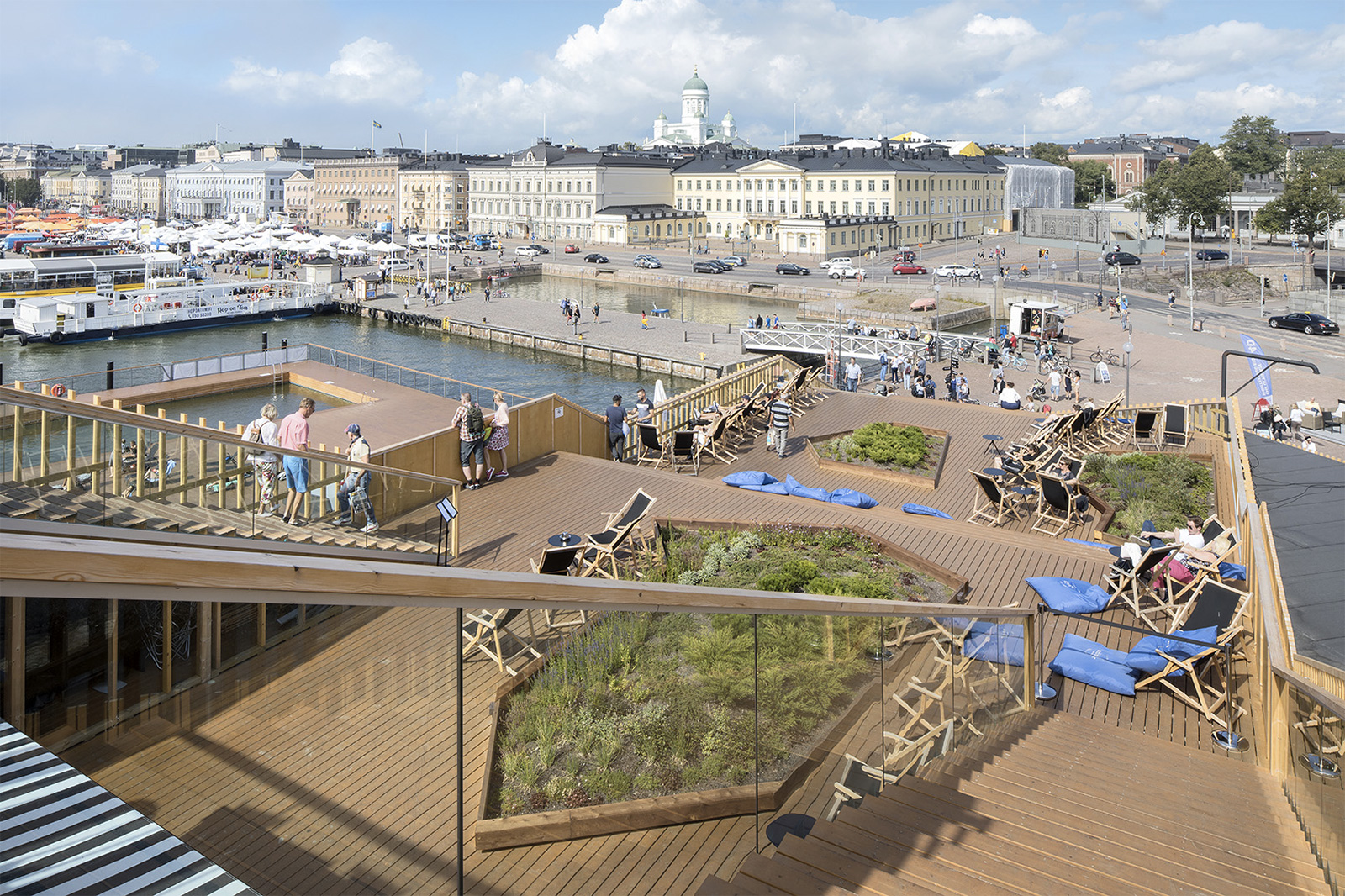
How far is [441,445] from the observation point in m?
12.2

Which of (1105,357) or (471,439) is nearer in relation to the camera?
(471,439)

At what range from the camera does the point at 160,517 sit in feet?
20.9

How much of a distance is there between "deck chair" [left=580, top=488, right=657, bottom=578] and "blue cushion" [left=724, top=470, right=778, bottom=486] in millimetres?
3400

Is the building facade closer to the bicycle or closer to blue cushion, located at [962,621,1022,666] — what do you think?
the bicycle

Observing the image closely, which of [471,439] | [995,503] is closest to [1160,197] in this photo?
[995,503]

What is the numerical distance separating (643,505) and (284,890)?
8.68m

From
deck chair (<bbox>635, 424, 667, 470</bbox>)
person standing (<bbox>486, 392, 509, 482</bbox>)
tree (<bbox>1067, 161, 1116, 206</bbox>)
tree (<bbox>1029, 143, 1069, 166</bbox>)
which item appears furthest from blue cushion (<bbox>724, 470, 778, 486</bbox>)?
tree (<bbox>1029, 143, 1069, 166</bbox>)

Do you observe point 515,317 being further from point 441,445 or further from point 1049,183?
point 1049,183

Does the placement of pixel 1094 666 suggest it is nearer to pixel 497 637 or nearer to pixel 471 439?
pixel 497 637

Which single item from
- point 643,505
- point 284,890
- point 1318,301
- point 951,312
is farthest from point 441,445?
point 1318,301

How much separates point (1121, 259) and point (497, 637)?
257 feet

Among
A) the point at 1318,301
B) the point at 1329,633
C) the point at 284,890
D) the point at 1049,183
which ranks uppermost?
the point at 1049,183

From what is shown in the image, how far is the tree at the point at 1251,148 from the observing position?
4358 inches

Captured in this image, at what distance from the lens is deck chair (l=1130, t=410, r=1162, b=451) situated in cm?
1695
